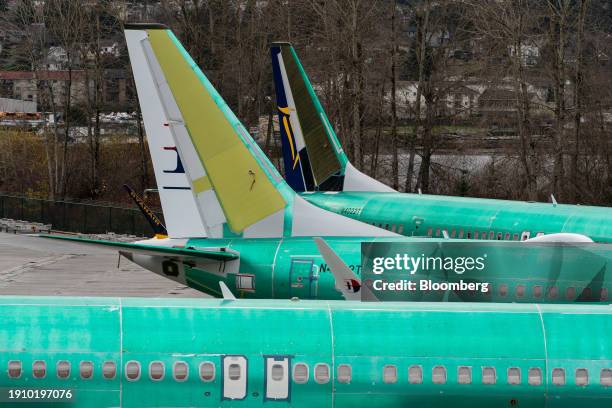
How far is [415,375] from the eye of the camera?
17.3 metres

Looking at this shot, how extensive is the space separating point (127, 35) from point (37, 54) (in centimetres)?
4096

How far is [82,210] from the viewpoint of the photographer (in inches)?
2245

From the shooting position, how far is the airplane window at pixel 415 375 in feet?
56.7

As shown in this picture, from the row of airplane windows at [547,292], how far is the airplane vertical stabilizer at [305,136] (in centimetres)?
1726

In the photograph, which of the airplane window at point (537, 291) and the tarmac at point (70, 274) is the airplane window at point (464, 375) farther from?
the tarmac at point (70, 274)

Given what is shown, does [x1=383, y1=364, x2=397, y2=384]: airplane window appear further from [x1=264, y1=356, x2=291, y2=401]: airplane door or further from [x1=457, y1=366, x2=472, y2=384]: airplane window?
[x1=264, y1=356, x2=291, y2=401]: airplane door

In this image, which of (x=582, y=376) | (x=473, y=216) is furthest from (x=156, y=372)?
(x=473, y=216)

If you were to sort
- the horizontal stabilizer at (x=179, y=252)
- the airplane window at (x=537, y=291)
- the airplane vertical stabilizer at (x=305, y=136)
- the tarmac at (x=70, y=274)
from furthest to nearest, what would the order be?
1. the airplane vertical stabilizer at (x=305, y=136)
2. the tarmac at (x=70, y=274)
3. the horizontal stabilizer at (x=179, y=252)
4. the airplane window at (x=537, y=291)

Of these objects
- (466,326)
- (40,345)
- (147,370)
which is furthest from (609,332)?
(40,345)

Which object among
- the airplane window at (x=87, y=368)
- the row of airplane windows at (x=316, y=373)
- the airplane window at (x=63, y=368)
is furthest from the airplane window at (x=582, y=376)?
the airplane window at (x=63, y=368)

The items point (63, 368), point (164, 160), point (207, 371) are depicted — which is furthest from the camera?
point (164, 160)

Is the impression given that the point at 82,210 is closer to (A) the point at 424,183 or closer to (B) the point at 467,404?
(A) the point at 424,183

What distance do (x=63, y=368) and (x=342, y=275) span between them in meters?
7.58

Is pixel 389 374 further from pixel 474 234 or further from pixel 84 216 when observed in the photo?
pixel 84 216
